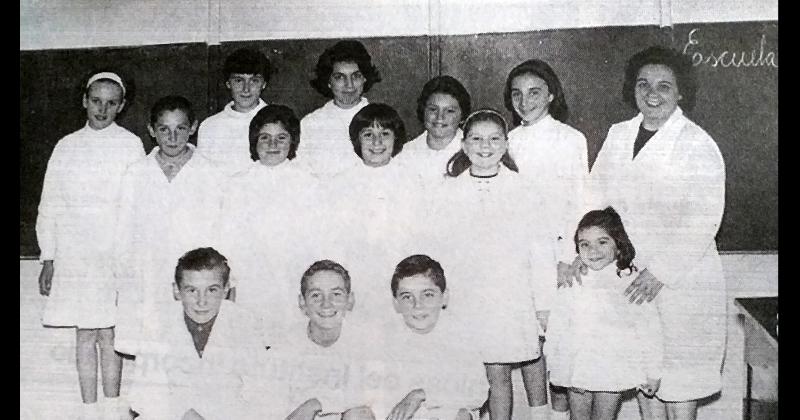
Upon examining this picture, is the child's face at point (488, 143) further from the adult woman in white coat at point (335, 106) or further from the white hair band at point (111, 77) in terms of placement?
the white hair band at point (111, 77)

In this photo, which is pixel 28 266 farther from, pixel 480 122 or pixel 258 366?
pixel 480 122

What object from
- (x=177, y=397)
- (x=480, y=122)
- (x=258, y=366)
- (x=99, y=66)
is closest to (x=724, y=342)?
(x=480, y=122)

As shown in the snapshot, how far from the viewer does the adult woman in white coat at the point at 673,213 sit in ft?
3.78

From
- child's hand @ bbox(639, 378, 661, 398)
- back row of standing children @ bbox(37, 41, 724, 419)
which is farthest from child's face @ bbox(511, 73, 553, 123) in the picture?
child's hand @ bbox(639, 378, 661, 398)

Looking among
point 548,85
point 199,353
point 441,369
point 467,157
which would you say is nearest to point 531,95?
point 548,85

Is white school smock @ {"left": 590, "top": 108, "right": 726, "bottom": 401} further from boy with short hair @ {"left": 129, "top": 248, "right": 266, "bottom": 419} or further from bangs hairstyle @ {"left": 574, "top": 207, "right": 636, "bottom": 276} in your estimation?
boy with short hair @ {"left": 129, "top": 248, "right": 266, "bottom": 419}

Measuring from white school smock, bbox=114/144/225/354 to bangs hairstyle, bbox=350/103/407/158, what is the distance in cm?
24

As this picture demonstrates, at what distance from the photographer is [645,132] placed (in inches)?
46.3

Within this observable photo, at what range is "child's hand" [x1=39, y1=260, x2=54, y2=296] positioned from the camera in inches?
51.1

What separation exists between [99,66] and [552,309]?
877 millimetres

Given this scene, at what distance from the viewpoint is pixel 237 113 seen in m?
1.26

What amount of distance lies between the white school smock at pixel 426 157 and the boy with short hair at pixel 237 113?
0.26 m

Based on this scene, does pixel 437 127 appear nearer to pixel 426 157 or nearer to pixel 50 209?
pixel 426 157

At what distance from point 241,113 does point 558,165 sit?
0.54 meters
